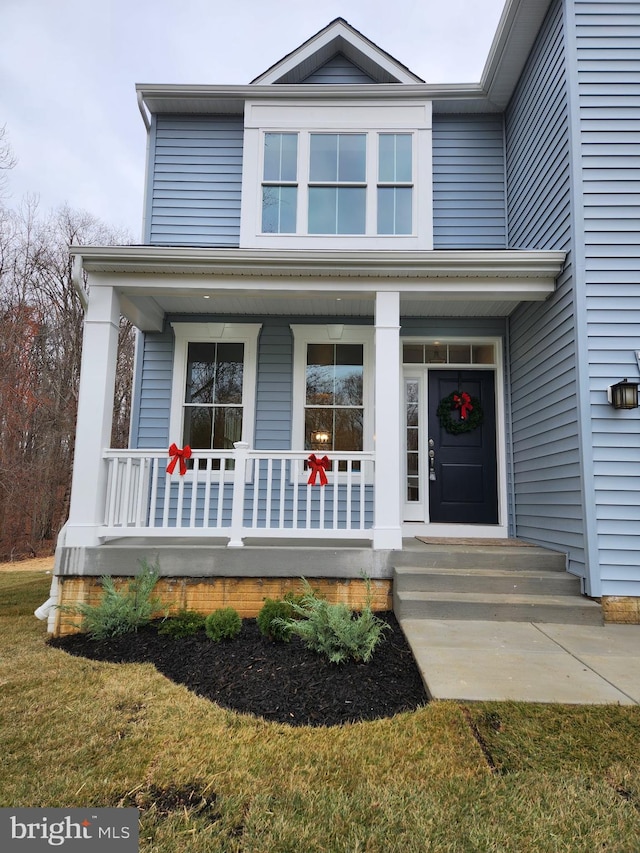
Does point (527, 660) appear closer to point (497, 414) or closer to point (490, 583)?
point (490, 583)

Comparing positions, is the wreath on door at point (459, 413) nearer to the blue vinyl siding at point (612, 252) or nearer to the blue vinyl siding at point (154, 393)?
the blue vinyl siding at point (612, 252)

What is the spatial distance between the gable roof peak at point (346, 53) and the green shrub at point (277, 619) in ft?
21.3

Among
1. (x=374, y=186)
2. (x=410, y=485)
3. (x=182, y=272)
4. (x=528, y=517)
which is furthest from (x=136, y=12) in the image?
(x=528, y=517)

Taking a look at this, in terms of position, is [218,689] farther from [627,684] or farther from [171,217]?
[171,217]

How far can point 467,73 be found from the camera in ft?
117

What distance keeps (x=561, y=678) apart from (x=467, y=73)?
44.6 meters

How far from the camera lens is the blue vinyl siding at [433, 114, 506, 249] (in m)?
6.02

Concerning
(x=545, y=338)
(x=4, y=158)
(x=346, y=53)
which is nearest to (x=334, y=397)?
(x=545, y=338)

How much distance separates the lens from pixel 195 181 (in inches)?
246

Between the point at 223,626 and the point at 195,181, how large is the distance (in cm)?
557

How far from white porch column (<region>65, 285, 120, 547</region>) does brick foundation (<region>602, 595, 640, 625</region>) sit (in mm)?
4350

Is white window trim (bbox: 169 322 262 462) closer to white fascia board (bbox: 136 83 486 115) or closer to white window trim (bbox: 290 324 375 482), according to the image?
white window trim (bbox: 290 324 375 482)

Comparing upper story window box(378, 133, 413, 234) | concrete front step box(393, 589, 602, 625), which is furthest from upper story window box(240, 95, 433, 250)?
concrete front step box(393, 589, 602, 625)

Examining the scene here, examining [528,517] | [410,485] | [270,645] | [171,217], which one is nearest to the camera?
[270,645]
